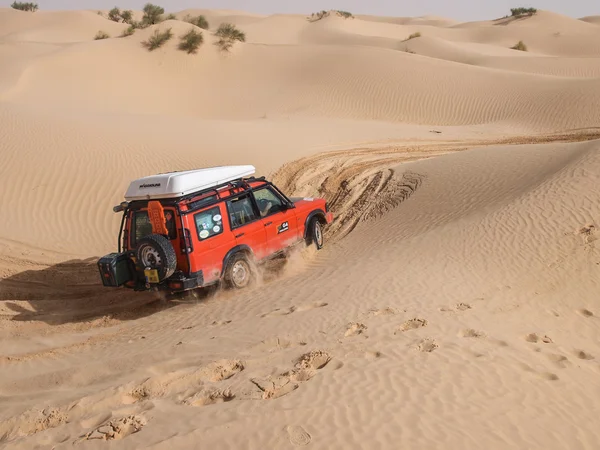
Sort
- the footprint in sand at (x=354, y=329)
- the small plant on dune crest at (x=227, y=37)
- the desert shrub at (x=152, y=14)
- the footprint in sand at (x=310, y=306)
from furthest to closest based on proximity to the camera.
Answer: the desert shrub at (x=152, y=14) → the small plant on dune crest at (x=227, y=37) → the footprint in sand at (x=310, y=306) → the footprint in sand at (x=354, y=329)

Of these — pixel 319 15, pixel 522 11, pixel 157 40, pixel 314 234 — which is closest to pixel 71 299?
pixel 314 234

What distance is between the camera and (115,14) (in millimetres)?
71062

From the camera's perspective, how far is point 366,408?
4.15 m

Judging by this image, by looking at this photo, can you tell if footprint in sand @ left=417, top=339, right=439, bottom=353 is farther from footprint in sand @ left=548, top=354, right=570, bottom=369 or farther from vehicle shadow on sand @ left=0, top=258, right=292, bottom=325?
vehicle shadow on sand @ left=0, top=258, right=292, bottom=325

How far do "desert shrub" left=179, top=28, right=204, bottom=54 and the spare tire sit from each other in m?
30.6

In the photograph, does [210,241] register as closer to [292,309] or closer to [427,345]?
[292,309]

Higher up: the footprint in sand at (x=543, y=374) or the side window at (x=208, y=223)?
the side window at (x=208, y=223)

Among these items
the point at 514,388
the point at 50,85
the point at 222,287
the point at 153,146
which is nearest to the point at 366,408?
the point at 514,388

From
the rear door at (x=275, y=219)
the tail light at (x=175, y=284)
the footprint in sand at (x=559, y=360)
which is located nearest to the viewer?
the footprint in sand at (x=559, y=360)

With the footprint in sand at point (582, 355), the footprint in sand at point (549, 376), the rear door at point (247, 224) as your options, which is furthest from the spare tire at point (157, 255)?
the footprint in sand at point (582, 355)

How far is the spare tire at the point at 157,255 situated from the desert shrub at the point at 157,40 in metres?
31.4

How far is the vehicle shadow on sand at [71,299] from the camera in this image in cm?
758

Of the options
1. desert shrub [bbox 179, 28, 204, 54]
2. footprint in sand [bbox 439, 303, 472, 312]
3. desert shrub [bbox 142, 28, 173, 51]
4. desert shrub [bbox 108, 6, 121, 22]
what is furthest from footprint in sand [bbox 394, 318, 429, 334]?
desert shrub [bbox 108, 6, 121, 22]

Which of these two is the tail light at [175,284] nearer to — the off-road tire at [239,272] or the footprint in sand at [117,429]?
the off-road tire at [239,272]
